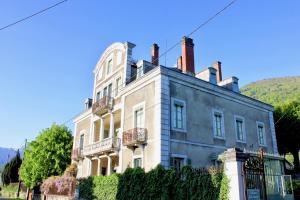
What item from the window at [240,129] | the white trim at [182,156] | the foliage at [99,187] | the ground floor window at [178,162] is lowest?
the foliage at [99,187]

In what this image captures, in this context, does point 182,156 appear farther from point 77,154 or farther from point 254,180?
point 77,154

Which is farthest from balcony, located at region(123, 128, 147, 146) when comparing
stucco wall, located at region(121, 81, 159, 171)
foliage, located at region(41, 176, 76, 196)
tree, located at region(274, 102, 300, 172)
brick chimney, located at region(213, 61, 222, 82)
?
tree, located at region(274, 102, 300, 172)

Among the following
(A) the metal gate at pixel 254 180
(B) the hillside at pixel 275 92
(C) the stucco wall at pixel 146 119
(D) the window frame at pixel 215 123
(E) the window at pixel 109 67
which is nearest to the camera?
(A) the metal gate at pixel 254 180

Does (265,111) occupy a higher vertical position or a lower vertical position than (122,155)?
higher

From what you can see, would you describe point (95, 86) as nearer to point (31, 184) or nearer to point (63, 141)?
point (63, 141)

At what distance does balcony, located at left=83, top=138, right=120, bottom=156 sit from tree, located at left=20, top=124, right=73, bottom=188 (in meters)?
7.05

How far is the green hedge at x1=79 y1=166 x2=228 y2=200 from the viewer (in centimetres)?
1193

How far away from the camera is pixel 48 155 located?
105ft

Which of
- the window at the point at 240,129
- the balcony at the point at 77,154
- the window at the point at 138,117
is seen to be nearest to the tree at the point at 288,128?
the window at the point at 240,129

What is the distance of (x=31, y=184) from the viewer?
33188 mm

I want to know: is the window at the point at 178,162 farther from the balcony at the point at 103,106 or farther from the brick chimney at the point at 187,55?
the balcony at the point at 103,106

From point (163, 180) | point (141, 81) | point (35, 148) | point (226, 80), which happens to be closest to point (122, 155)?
point (141, 81)

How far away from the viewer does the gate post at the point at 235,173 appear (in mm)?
10516

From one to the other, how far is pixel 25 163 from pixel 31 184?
10.2 ft
